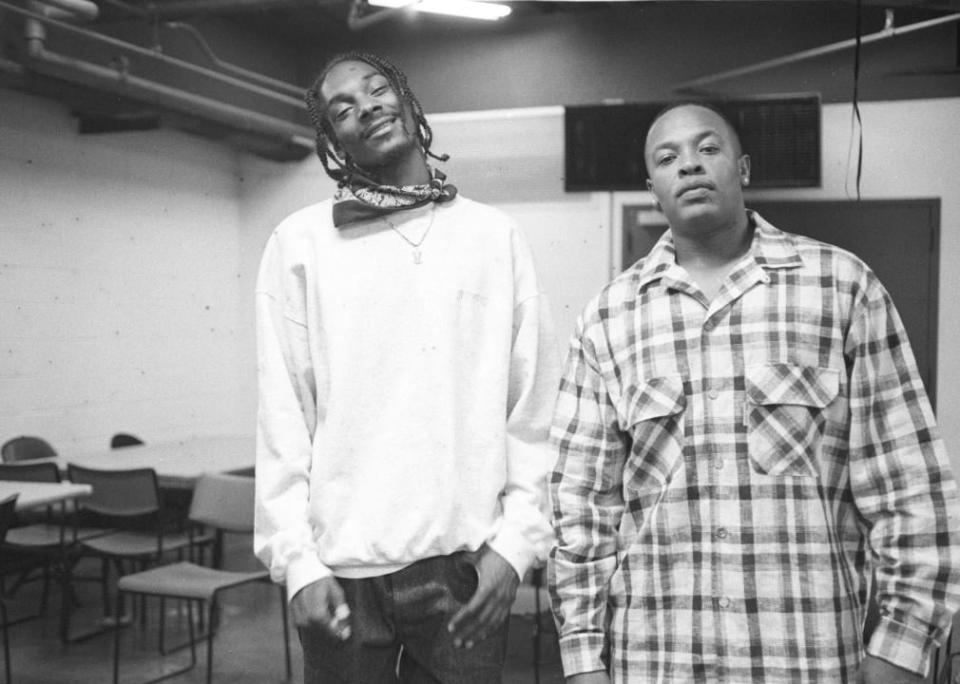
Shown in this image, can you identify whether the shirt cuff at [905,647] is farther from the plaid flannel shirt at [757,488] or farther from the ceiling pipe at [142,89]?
the ceiling pipe at [142,89]

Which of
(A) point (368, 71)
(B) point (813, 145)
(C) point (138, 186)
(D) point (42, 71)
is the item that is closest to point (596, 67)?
(B) point (813, 145)

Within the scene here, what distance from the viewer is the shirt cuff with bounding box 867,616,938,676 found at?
4.52ft

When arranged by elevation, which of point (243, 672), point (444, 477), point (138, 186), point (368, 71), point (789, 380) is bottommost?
point (243, 672)

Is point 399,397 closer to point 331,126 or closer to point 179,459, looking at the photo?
point 331,126

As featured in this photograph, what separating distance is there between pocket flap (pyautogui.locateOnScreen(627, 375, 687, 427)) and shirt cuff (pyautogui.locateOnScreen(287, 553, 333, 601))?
1.64 feet

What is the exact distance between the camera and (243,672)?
4285mm

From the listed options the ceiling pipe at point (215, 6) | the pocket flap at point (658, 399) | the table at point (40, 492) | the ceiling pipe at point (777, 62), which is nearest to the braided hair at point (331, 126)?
the pocket flap at point (658, 399)

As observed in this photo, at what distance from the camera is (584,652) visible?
5.02 ft

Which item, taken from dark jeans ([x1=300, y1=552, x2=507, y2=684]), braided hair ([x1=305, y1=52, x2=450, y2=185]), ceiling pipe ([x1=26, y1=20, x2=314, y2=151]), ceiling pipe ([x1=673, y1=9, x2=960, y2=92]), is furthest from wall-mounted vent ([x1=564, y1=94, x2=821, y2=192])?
dark jeans ([x1=300, y1=552, x2=507, y2=684])

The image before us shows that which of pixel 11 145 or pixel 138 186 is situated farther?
pixel 138 186

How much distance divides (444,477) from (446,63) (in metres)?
6.52

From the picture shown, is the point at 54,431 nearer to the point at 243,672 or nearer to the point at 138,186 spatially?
the point at 138,186

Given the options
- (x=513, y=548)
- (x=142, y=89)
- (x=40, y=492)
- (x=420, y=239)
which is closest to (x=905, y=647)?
(x=513, y=548)

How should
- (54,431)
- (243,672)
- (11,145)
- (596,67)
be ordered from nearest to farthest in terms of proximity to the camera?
(243,672) → (11,145) → (54,431) → (596,67)
